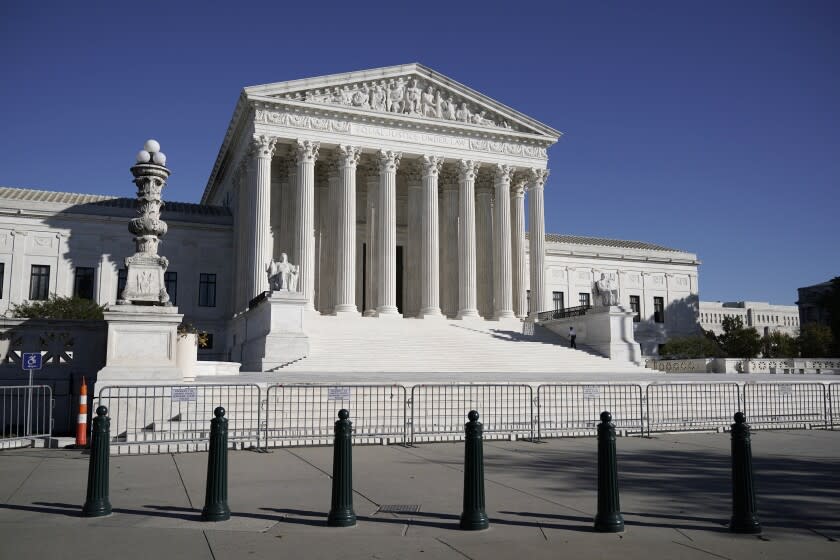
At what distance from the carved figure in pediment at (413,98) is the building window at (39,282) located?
26436 mm

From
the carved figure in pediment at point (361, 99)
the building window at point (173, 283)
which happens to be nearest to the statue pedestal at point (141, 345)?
the carved figure in pediment at point (361, 99)

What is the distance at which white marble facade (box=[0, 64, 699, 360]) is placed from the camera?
4397cm

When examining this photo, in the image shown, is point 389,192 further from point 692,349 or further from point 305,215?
point 692,349

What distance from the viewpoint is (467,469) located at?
7.77m

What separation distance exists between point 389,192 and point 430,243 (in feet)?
13.6

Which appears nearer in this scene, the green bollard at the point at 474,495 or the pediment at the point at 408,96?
the green bollard at the point at 474,495

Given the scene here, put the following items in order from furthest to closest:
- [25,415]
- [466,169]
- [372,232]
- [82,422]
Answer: [372,232]
[466,169]
[25,415]
[82,422]

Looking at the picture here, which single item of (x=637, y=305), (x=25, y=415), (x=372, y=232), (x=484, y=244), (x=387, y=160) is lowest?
(x=25, y=415)

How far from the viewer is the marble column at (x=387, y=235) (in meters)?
44.8

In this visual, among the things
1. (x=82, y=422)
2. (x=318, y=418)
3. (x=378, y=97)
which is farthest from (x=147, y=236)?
(x=378, y=97)

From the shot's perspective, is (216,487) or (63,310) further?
(63,310)

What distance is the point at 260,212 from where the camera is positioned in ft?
140

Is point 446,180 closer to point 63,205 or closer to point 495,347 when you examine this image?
point 495,347

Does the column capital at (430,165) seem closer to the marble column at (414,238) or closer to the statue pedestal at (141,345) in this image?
the marble column at (414,238)
